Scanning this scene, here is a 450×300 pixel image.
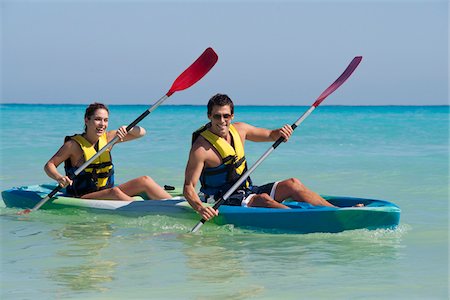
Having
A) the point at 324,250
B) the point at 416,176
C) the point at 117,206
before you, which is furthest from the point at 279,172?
the point at 324,250

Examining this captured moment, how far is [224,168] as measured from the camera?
19.6 feet

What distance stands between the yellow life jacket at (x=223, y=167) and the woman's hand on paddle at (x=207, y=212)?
0.31 m

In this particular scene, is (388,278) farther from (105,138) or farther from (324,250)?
(105,138)

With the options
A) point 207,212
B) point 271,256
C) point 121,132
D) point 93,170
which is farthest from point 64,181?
point 271,256

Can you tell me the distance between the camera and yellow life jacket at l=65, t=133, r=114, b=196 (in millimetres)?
6574

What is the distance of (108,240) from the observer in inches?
224

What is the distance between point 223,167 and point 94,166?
1151mm

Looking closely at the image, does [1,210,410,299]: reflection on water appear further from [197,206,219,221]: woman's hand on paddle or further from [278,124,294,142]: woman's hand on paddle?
[278,124,294,142]: woman's hand on paddle

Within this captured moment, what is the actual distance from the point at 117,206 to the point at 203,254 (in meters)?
1.30

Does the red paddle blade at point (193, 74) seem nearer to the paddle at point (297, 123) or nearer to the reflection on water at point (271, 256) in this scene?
the paddle at point (297, 123)

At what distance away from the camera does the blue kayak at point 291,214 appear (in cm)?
560

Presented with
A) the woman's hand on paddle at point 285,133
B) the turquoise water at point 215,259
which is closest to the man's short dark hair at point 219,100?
the woman's hand on paddle at point 285,133

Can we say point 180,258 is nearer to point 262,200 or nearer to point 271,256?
point 271,256

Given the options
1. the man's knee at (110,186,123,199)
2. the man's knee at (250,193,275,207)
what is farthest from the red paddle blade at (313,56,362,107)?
the man's knee at (110,186,123,199)
